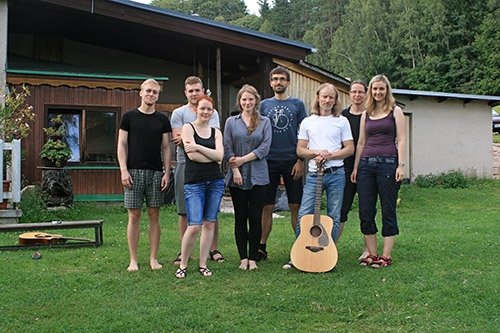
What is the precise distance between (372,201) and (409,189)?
8736 mm

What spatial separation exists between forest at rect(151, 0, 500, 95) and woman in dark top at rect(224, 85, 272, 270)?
28584mm

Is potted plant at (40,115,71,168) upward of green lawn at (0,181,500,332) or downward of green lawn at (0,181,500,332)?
upward

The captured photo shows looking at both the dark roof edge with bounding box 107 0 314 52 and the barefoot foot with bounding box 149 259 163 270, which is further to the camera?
the dark roof edge with bounding box 107 0 314 52

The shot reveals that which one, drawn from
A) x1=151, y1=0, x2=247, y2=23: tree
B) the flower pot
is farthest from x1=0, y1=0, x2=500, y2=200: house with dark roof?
x1=151, y1=0, x2=247, y2=23: tree

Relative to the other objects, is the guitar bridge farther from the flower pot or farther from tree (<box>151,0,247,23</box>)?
tree (<box>151,0,247,23</box>)

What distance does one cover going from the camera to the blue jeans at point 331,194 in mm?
4734

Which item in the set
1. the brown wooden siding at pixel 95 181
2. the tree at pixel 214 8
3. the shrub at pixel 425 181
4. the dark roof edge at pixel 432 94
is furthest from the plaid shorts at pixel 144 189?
the tree at pixel 214 8

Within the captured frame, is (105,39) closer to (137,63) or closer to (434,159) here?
(137,63)

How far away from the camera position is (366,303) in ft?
12.1

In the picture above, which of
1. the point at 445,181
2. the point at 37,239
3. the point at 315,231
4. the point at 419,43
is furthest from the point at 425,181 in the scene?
the point at 419,43

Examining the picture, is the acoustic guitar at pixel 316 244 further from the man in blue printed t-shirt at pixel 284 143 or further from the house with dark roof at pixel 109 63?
the house with dark roof at pixel 109 63

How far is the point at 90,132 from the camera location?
10023 millimetres

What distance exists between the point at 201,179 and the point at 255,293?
3.69 feet

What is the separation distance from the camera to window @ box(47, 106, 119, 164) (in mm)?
9961
